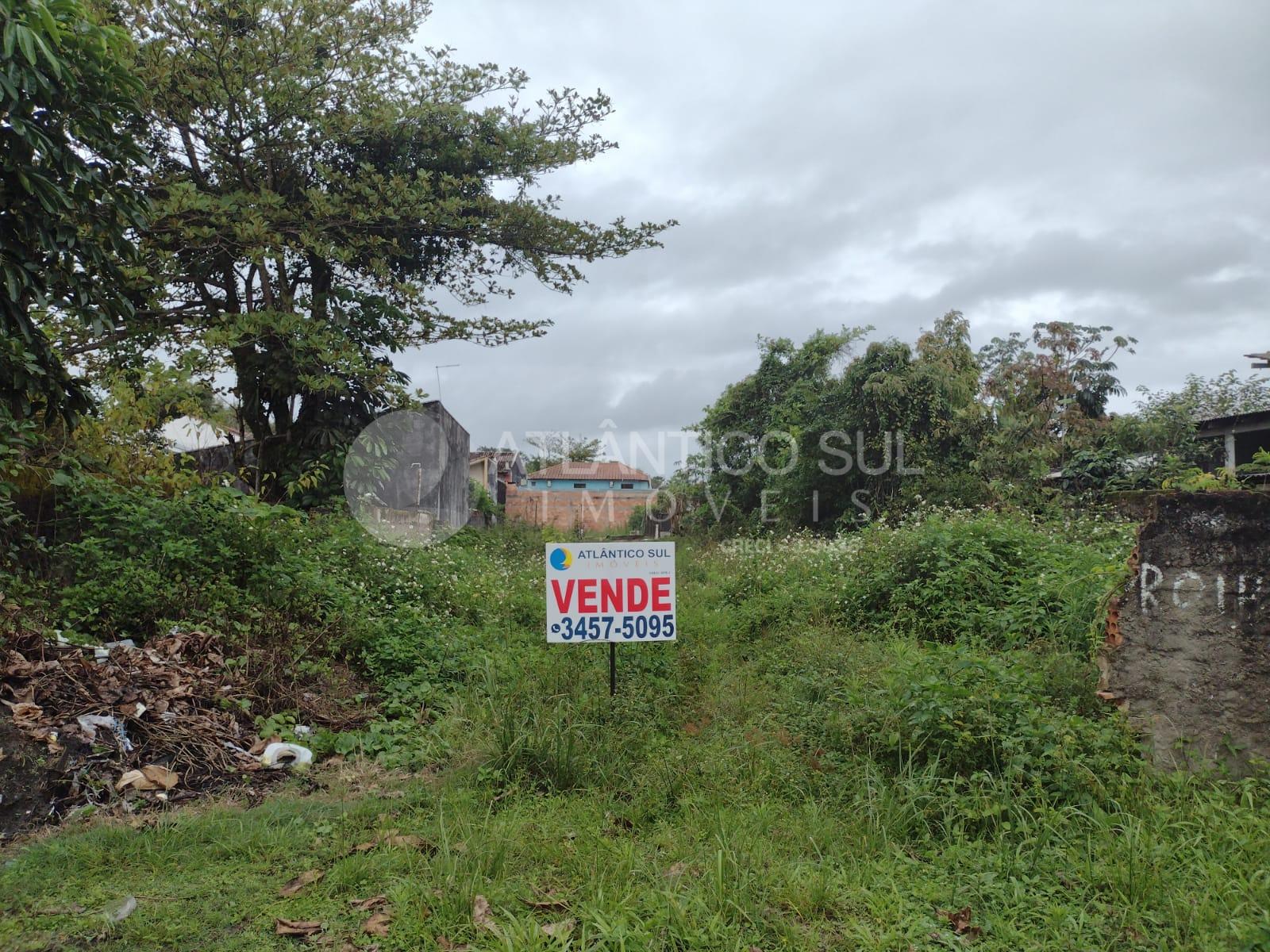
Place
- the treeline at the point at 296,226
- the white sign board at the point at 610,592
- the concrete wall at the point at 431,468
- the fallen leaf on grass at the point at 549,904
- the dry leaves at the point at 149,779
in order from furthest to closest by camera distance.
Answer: the concrete wall at the point at 431,468, the treeline at the point at 296,226, the white sign board at the point at 610,592, the dry leaves at the point at 149,779, the fallen leaf on grass at the point at 549,904

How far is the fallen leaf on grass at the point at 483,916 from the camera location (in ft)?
9.12

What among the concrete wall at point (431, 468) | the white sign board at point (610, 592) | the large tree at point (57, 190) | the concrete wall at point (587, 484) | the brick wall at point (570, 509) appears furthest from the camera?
the concrete wall at point (587, 484)

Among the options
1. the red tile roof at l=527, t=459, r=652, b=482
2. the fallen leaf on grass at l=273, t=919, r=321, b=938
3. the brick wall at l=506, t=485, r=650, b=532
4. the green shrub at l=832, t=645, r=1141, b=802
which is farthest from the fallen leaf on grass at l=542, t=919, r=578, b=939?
the red tile roof at l=527, t=459, r=652, b=482

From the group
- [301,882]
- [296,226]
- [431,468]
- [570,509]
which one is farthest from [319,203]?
[570,509]

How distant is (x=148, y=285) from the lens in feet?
28.9

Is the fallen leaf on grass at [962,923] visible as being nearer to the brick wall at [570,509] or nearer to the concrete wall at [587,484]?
the brick wall at [570,509]

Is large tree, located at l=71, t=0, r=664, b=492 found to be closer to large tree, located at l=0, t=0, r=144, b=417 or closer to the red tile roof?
large tree, located at l=0, t=0, r=144, b=417

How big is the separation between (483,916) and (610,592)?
2.47 metres

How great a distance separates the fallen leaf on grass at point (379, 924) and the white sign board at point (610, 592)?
2266mm

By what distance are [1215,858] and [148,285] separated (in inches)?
405

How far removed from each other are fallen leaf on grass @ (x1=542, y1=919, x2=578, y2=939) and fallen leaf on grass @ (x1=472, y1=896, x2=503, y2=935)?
16 cm

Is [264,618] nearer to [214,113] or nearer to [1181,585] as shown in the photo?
[1181,585]

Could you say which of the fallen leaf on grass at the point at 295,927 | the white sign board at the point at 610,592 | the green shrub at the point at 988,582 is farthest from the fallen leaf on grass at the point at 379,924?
the green shrub at the point at 988,582

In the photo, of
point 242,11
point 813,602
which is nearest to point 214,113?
point 242,11
